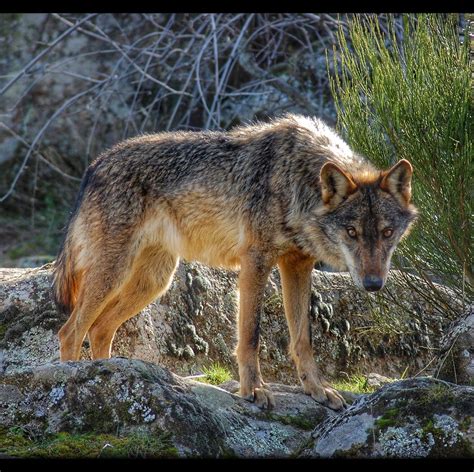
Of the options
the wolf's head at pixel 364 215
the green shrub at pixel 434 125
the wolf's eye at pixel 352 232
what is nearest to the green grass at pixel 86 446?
the wolf's head at pixel 364 215

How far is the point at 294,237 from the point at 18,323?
2.29 meters

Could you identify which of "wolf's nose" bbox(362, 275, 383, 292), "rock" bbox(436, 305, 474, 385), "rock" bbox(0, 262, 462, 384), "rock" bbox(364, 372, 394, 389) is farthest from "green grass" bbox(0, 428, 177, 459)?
"rock" bbox(364, 372, 394, 389)

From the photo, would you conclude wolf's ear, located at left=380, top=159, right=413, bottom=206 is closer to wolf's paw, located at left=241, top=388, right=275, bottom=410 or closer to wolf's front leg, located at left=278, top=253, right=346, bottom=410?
wolf's front leg, located at left=278, top=253, right=346, bottom=410

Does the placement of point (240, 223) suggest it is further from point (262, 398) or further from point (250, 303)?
point (262, 398)

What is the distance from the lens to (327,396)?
5777mm

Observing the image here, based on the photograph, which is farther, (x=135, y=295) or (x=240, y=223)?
(x=135, y=295)

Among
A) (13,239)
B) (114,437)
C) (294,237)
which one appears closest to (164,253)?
(294,237)

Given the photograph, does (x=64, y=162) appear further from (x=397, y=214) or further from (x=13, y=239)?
(x=397, y=214)

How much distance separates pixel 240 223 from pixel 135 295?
101cm

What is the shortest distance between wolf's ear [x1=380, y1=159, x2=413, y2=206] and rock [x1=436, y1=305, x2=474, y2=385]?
2.84ft

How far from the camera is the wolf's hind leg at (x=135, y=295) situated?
21.5ft

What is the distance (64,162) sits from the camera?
1270 centimetres

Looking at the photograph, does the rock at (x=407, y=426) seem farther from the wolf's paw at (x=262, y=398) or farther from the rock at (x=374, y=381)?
the rock at (x=374, y=381)

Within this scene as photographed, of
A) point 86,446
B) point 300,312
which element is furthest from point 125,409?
point 300,312
